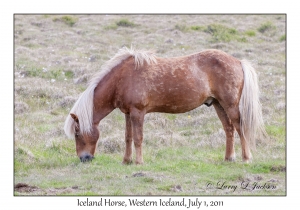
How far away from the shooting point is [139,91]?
8.91 m

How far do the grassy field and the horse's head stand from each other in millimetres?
191

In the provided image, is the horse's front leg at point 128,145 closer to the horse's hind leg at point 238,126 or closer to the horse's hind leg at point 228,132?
the horse's hind leg at point 228,132

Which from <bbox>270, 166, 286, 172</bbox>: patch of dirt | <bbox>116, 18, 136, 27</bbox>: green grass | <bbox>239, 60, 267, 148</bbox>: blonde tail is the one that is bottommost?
<bbox>270, 166, 286, 172</bbox>: patch of dirt

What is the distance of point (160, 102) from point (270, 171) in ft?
8.15

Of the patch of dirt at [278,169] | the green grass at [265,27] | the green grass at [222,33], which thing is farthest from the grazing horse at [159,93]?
the green grass at [265,27]

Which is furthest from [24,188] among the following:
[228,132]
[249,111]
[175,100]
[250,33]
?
[250,33]

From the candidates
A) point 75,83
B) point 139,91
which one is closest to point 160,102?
point 139,91

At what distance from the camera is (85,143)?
9117mm

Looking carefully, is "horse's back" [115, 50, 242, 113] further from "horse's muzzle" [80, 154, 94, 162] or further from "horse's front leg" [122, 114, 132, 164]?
"horse's muzzle" [80, 154, 94, 162]

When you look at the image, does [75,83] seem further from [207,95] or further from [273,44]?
[273,44]

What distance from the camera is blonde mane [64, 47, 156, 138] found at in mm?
9023

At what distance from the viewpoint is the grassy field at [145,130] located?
7.77 metres

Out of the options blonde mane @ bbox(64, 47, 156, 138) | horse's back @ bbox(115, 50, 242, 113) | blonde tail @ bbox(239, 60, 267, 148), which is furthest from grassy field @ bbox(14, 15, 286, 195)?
horse's back @ bbox(115, 50, 242, 113)

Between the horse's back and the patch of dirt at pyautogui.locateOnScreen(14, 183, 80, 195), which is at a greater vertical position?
the horse's back
